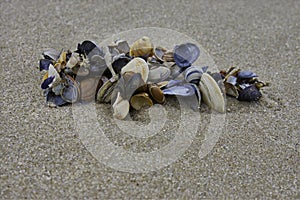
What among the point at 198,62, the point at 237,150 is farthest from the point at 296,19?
the point at 237,150

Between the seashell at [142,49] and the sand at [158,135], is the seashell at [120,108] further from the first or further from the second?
the seashell at [142,49]

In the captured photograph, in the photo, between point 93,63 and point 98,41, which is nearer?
point 93,63

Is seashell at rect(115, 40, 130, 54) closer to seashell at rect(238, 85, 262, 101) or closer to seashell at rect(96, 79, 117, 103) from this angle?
seashell at rect(96, 79, 117, 103)

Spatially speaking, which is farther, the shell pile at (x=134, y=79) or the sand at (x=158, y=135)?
the shell pile at (x=134, y=79)

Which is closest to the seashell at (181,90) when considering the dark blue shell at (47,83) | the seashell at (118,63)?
the seashell at (118,63)

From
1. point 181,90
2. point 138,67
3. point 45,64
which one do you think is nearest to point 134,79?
point 138,67

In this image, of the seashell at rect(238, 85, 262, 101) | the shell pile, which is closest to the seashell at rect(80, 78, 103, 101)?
the shell pile

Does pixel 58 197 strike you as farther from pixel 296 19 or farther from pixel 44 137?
pixel 296 19
